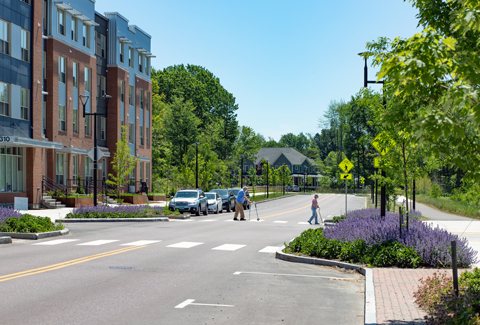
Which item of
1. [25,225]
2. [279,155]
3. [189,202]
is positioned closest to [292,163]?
[279,155]

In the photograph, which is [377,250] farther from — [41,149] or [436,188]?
[436,188]

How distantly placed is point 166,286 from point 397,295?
4.04 metres

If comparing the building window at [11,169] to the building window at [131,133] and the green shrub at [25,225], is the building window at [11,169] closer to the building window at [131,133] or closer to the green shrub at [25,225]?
the green shrub at [25,225]

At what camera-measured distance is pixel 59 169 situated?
131ft

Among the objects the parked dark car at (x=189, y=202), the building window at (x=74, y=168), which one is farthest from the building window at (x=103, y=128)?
the parked dark car at (x=189, y=202)

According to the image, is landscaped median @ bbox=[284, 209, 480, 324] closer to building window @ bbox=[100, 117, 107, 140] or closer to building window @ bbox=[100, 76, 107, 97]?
building window @ bbox=[100, 117, 107, 140]

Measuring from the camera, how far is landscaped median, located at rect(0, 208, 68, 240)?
17812mm

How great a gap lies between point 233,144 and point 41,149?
199ft

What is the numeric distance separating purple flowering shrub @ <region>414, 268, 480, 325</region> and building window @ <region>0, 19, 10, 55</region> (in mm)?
31571

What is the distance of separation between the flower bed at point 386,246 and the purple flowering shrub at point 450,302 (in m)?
3.40

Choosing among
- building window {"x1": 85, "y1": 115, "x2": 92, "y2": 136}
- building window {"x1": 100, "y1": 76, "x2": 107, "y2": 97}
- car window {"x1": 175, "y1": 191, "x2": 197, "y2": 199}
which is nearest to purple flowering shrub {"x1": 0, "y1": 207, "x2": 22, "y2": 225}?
car window {"x1": 175, "y1": 191, "x2": 197, "y2": 199}

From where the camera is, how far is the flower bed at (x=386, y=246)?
39.0 ft

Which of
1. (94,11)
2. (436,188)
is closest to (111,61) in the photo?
(94,11)

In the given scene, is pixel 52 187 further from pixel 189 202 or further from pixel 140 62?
pixel 140 62
